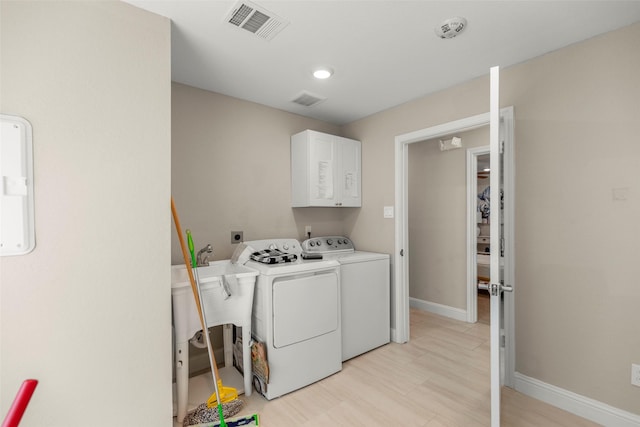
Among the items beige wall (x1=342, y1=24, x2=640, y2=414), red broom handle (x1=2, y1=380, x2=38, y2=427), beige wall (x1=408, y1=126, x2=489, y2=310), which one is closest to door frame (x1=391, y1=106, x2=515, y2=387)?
beige wall (x1=342, y1=24, x2=640, y2=414)

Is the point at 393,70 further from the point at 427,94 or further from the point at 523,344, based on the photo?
the point at 523,344

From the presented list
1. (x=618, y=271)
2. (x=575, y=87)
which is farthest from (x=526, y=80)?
(x=618, y=271)

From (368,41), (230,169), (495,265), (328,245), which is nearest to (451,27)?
(368,41)

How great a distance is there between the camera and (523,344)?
6.97 feet

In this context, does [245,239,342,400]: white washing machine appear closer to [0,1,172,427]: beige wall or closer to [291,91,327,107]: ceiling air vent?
[0,1,172,427]: beige wall

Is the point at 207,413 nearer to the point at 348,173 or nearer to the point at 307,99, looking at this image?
the point at 348,173

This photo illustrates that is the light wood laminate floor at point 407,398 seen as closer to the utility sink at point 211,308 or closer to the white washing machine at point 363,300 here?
the white washing machine at point 363,300

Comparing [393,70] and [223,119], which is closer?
[393,70]

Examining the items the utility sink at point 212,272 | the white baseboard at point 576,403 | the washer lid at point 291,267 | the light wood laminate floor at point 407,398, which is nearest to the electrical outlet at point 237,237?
the utility sink at point 212,272

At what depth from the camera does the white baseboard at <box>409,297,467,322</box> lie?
3.54 metres

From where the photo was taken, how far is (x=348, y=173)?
10.6ft

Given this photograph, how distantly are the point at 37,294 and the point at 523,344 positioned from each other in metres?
2.92

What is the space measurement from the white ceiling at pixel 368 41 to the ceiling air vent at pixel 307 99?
76mm

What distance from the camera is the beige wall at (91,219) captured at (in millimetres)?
1254
